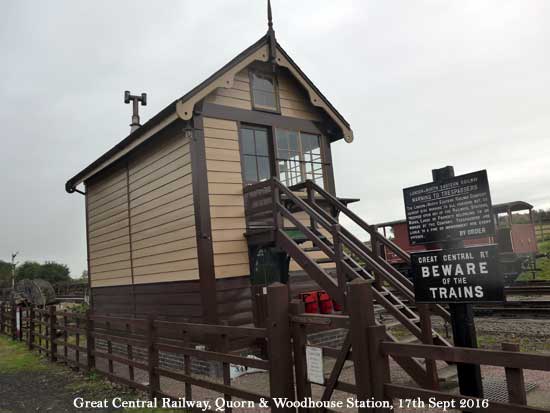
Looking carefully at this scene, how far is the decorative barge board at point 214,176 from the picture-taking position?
8.49m

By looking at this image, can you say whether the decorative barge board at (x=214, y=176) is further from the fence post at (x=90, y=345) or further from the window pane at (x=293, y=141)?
the fence post at (x=90, y=345)

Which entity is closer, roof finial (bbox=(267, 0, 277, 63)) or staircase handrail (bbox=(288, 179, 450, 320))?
staircase handrail (bbox=(288, 179, 450, 320))

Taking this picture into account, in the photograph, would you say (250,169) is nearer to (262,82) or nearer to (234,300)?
(262,82)

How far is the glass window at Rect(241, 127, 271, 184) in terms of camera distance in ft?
31.1

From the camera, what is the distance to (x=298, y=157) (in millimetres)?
10281

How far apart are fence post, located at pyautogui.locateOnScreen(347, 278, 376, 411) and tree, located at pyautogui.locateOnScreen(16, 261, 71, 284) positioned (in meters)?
56.4

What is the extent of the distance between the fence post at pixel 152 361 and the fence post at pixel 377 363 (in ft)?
13.5

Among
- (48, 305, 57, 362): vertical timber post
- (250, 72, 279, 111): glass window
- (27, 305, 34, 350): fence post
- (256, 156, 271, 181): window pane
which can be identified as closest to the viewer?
(256, 156, 271, 181): window pane

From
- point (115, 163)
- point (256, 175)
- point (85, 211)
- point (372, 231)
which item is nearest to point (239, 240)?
point (256, 175)

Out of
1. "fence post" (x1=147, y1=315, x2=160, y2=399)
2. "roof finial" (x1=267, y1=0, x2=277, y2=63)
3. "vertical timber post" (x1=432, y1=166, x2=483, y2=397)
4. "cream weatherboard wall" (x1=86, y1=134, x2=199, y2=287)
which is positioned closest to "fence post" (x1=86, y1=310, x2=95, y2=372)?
"cream weatherboard wall" (x1=86, y1=134, x2=199, y2=287)

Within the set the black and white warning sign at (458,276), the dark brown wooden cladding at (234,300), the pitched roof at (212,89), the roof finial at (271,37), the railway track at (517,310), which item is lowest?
the railway track at (517,310)

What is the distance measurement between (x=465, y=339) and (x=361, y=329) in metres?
1.02

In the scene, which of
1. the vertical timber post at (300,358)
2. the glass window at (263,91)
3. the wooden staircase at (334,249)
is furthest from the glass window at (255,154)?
the vertical timber post at (300,358)

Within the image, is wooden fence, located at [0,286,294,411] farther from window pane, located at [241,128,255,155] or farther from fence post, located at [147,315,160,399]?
window pane, located at [241,128,255,155]
